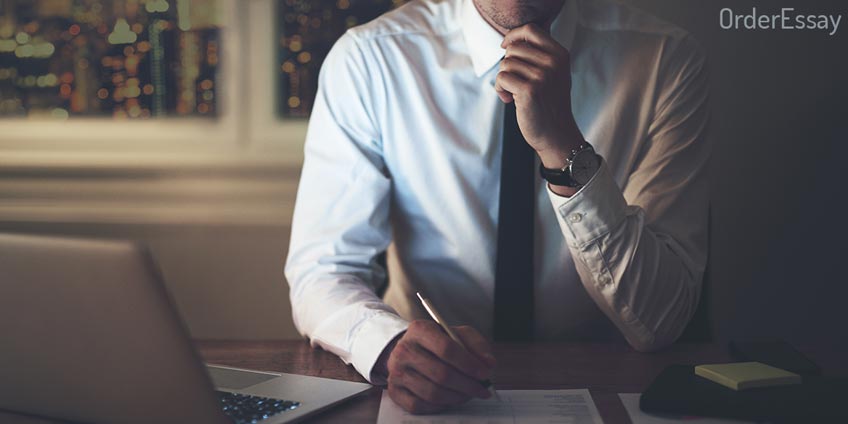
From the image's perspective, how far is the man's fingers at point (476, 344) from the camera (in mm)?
882

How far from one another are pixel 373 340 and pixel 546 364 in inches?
9.9

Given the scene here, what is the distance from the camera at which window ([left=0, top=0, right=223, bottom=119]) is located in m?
2.41

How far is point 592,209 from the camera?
3.85 feet

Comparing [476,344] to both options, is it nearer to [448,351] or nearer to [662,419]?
[448,351]

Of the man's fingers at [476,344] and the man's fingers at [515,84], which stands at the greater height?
the man's fingers at [515,84]

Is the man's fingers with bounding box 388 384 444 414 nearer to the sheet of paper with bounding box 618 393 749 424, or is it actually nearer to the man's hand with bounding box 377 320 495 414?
the man's hand with bounding box 377 320 495 414

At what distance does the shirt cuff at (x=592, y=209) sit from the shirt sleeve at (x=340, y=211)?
0.31m

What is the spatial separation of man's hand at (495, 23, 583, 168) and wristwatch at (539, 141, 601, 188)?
0.5 inches

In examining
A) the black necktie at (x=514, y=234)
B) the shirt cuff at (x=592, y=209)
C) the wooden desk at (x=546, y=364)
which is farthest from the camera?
the black necktie at (x=514, y=234)

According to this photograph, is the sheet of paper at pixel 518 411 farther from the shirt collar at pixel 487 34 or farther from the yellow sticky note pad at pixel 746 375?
the shirt collar at pixel 487 34

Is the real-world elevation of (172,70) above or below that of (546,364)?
above

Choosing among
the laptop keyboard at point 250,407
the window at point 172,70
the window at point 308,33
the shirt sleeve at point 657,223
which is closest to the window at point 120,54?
the window at point 172,70

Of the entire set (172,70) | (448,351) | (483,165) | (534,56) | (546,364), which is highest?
(534,56)

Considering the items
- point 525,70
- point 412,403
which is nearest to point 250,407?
point 412,403
